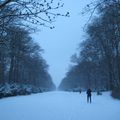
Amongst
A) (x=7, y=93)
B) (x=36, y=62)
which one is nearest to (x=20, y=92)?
(x=7, y=93)

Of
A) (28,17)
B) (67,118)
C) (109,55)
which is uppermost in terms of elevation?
(109,55)

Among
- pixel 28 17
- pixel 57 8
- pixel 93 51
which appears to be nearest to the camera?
pixel 57 8

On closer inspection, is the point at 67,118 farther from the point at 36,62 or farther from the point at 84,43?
the point at 36,62

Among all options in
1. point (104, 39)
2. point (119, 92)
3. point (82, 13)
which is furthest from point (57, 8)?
point (104, 39)

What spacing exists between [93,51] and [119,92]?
24.5 meters

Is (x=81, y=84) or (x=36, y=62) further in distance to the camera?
(x=81, y=84)

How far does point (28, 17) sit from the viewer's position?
10461 mm

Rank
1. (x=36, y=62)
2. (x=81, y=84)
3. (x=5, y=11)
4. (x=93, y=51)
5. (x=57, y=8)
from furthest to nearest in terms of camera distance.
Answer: (x=81, y=84), (x=36, y=62), (x=93, y=51), (x=5, y=11), (x=57, y=8)

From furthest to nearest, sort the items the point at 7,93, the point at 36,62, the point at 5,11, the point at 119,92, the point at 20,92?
1. the point at 36,62
2. the point at 20,92
3. the point at 7,93
4. the point at 119,92
5. the point at 5,11

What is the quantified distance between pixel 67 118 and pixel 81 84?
103 m

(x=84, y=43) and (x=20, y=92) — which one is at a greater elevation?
(x=84, y=43)

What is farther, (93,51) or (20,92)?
(93,51)

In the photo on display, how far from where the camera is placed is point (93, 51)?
5922 cm

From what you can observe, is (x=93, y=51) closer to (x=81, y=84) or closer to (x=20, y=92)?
(x=20, y=92)
